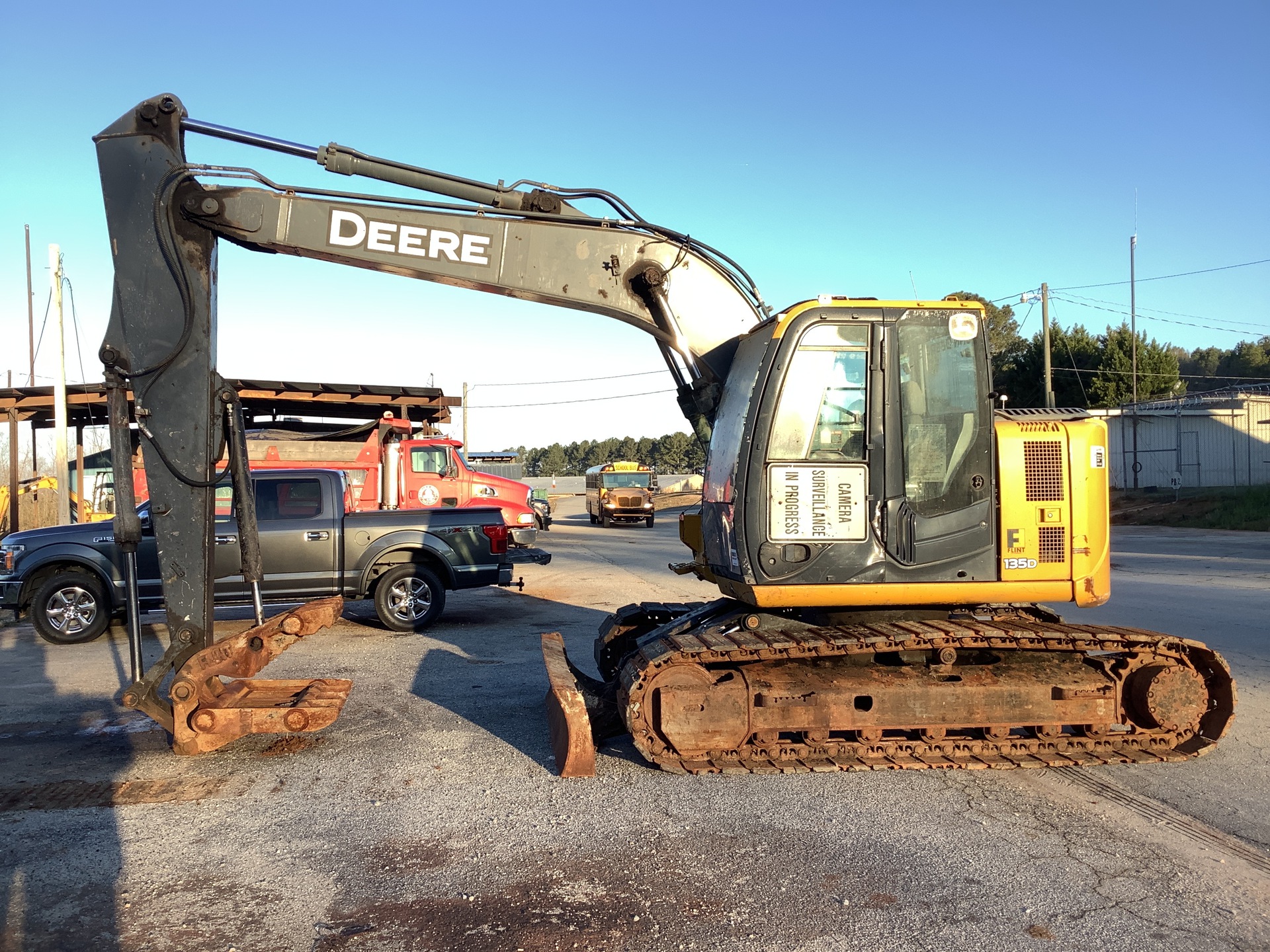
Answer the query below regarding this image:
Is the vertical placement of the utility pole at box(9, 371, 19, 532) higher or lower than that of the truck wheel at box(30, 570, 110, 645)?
higher

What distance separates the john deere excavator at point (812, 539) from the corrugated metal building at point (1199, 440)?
108 ft

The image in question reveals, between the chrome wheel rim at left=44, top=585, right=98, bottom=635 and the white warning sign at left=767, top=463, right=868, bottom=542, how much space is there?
9006 mm

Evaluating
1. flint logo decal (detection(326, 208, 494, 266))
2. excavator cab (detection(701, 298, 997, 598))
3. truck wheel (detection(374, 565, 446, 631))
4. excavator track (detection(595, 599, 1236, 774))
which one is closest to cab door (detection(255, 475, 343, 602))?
truck wheel (detection(374, 565, 446, 631))

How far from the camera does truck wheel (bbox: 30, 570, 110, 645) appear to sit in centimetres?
1069

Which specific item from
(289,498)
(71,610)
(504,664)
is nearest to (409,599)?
(289,498)

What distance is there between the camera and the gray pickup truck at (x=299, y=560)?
10.7 meters

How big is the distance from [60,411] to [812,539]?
20.2m

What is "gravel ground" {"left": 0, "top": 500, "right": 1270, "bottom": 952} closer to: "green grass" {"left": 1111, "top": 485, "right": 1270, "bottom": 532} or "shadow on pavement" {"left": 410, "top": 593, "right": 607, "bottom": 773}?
"shadow on pavement" {"left": 410, "top": 593, "right": 607, "bottom": 773}

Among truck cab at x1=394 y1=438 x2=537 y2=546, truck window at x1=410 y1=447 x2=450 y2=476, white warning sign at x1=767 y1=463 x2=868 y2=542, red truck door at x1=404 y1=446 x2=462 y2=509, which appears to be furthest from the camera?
truck window at x1=410 y1=447 x2=450 y2=476

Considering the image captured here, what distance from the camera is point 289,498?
11391 millimetres

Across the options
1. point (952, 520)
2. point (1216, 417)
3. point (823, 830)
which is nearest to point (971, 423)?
point (952, 520)

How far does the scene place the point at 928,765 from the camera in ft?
18.1

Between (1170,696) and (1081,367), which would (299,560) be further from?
(1081,367)

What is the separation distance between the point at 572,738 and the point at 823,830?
5.01 feet
